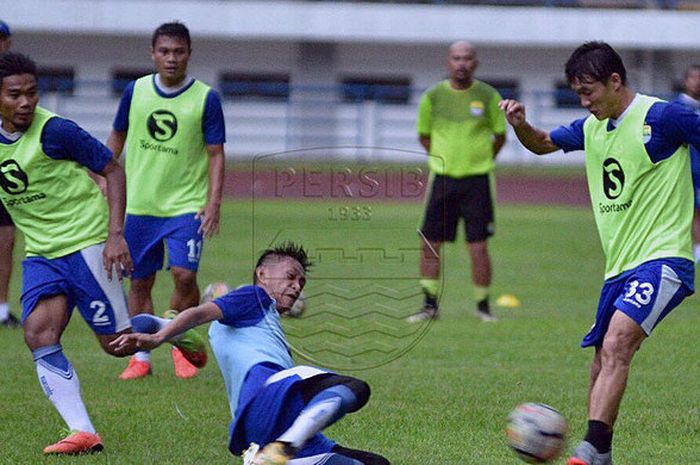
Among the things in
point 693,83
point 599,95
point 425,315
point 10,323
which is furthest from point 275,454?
point 693,83

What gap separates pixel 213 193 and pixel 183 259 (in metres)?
0.49

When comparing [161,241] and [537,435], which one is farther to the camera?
[161,241]

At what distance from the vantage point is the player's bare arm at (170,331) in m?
5.65

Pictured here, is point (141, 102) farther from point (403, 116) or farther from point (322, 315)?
point (403, 116)

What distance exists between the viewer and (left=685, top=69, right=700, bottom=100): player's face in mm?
15141

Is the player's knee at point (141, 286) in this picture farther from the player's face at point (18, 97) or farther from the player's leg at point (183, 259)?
the player's face at point (18, 97)

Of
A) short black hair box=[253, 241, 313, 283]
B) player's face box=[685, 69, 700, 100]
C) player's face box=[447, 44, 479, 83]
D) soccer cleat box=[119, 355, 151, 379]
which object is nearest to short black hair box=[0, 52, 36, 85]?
short black hair box=[253, 241, 313, 283]

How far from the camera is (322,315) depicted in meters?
11.7

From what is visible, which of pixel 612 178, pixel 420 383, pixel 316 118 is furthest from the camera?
pixel 316 118

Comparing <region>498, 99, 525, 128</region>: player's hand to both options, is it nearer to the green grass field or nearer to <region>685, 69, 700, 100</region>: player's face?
the green grass field

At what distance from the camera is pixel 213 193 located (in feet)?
29.5

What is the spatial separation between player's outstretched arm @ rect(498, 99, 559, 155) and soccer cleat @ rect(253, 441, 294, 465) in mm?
2165

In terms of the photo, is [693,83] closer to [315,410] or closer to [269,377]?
[269,377]

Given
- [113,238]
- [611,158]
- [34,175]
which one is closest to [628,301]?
[611,158]
